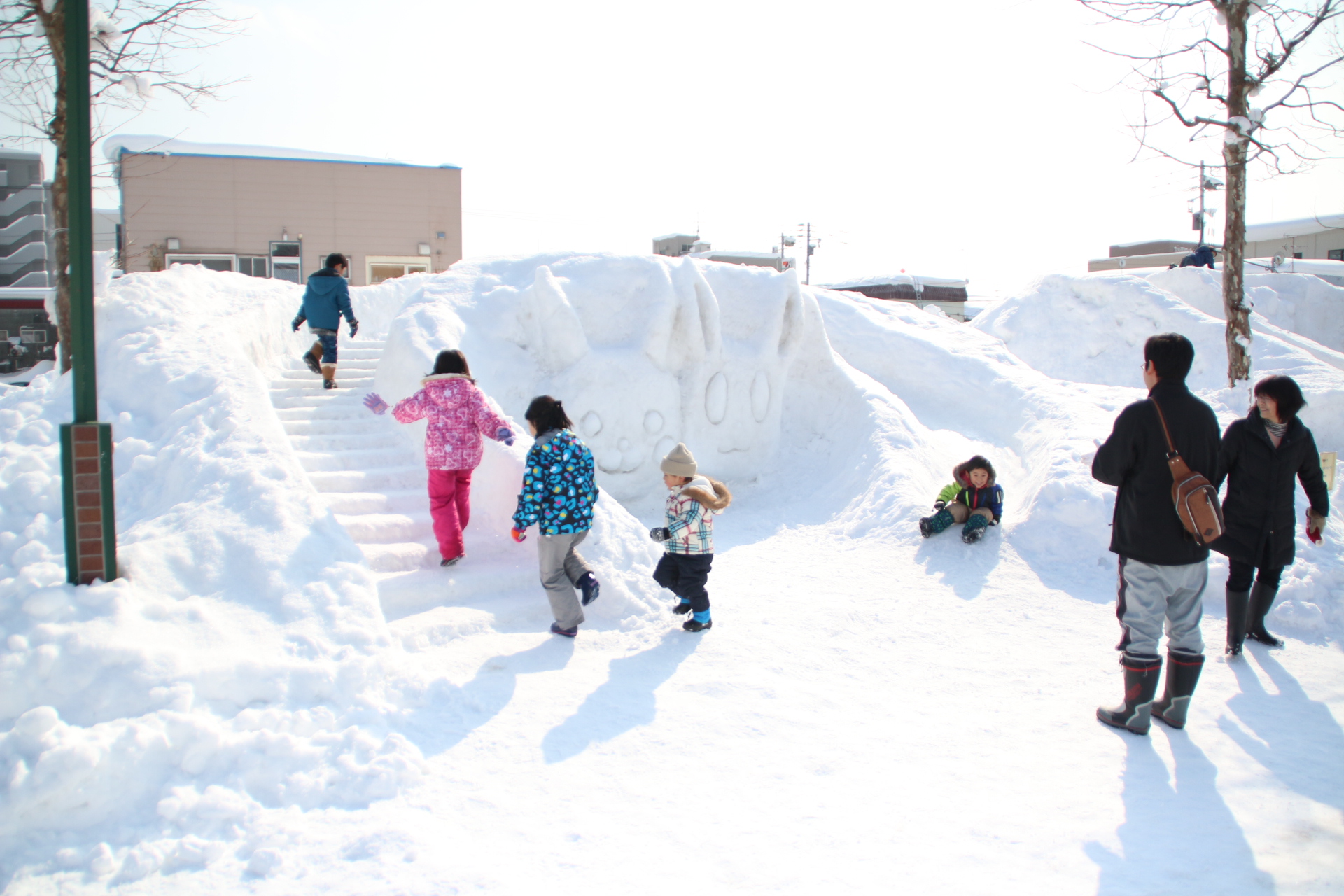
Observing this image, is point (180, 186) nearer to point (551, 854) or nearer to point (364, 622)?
point (364, 622)

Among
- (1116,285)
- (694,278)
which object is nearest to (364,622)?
(694,278)

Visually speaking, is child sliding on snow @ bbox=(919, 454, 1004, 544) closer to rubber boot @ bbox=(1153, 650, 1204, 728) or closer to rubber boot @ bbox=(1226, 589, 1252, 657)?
rubber boot @ bbox=(1226, 589, 1252, 657)

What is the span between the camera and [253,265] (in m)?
20.2

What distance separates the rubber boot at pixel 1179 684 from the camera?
345cm

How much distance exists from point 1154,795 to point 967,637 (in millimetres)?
1911

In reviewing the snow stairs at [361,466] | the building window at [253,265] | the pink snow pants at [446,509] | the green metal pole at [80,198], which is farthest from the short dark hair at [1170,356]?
the building window at [253,265]

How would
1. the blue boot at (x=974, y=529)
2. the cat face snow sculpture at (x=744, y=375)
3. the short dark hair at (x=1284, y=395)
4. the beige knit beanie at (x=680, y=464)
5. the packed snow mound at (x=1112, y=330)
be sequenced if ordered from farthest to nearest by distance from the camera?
the packed snow mound at (x=1112, y=330)
the cat face snow sculpture at (x=744, y=375)
the blue boot at (x=974, y=529)
the beige knit beanie at (x=680, y=464)
the short dark hair at (x=1284, y=395)

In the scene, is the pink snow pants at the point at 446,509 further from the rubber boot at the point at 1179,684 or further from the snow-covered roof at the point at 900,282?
the snow-covered roof at the point at 900,282

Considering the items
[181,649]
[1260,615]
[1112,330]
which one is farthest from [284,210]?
[1260,615]

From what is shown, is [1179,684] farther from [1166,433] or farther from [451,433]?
[451,433]

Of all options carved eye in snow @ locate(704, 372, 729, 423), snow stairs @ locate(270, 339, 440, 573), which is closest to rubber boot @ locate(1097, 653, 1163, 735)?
snow stairs @ locate(270, 339, 440, 573)

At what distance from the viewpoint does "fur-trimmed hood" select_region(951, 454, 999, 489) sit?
6.67m

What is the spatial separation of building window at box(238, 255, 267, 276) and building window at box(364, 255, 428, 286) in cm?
247

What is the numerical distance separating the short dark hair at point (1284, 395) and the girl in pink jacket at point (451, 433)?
13.8ft
